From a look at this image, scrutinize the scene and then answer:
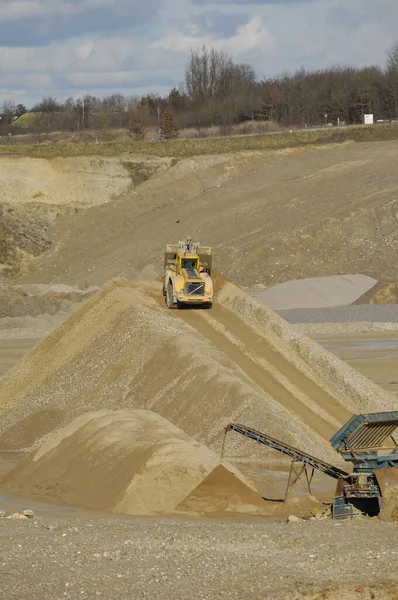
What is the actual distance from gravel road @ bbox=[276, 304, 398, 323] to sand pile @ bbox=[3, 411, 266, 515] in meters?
22.6

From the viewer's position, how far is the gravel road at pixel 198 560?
10805 mm

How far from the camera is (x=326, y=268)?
5009cm

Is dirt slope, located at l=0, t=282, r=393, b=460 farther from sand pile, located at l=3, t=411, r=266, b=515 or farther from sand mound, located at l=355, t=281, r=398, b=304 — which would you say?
sand mound, located at l=355, t=281, r=398, b=304

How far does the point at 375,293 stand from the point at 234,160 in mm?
21167

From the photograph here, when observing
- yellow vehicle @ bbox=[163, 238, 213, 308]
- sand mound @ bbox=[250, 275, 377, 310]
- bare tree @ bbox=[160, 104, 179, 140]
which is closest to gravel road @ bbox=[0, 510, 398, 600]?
yellow vehicle @ bbox=[163, 238, 213, 308]

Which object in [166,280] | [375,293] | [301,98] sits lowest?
[375,293]

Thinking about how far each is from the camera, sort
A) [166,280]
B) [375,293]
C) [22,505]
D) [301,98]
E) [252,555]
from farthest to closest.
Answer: [301,98]
[375,293]
[166,280]
[22,505]
[252,555]

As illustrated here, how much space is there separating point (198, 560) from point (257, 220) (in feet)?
146

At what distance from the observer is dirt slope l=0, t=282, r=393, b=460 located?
829 inches

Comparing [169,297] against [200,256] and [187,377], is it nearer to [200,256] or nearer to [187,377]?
[200,256]

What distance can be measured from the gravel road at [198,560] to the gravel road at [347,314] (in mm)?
27476

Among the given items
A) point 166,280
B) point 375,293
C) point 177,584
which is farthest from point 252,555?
point 375,293

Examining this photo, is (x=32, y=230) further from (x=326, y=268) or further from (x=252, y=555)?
(x=252, y=555)

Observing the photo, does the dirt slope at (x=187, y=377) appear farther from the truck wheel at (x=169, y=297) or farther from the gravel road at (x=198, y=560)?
the gravel road at (x=198, y=560)
